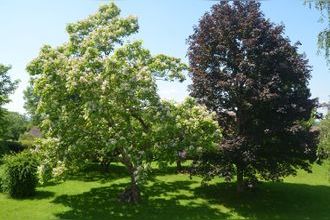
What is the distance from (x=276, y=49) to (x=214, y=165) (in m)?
9.19

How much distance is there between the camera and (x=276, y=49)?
1166 inches

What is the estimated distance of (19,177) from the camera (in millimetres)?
30109

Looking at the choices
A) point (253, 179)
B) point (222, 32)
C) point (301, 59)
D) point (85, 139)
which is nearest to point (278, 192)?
point (253, 179)

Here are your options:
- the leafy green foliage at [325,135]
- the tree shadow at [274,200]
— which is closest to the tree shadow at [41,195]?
the tree shadow at [274,200]

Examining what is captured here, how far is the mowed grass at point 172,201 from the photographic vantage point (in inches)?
1056

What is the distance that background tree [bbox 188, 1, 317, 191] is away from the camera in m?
29.2

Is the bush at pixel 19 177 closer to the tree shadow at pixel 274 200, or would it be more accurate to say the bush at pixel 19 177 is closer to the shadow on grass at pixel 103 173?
the shadow on grass at pixel 103 173

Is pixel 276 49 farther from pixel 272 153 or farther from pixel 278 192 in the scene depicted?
pixel 278 192

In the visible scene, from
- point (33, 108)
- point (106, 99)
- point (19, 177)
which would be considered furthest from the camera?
point (33, 108)

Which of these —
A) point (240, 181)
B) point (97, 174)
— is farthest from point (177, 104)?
point (97, 174)

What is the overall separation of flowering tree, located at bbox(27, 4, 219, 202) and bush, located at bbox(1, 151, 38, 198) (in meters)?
3.19

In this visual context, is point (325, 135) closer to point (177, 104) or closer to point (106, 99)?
point (177, 104)

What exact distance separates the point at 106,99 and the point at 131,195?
729 centimetres

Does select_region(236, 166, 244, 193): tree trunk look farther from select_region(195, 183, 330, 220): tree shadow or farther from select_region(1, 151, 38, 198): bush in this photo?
select_region(1, 151, 38, 198): bush
